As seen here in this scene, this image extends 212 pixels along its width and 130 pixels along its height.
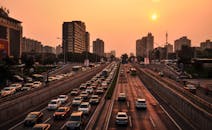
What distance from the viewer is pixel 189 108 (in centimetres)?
3659

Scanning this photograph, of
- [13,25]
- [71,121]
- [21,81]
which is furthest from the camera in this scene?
[13,25]

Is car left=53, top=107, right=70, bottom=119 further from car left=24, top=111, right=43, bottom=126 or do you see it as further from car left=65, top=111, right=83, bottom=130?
car left=65, top=111, right=83, bottom=130

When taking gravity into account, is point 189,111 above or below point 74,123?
above

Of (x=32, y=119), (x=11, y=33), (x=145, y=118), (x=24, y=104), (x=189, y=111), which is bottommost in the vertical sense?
(x=145, y=118)

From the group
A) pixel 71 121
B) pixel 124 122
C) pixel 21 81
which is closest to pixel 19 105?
pixel 71 121

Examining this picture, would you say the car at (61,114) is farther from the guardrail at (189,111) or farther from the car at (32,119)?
the guardrail at (189,111)

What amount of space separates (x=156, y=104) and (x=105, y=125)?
20.2m

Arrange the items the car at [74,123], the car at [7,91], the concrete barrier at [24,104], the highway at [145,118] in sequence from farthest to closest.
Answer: the car at [7,91], the concrete barrier at [24,104], the highway at [145,118], the car at [74,123]

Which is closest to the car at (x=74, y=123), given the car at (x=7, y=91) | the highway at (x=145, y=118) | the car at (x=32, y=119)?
the highway at (x=145, y=118)

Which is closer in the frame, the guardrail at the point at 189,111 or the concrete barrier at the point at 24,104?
the guardrail at the point at 189,111

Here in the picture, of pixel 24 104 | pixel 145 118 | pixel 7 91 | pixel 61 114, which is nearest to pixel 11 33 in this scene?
pixel 7 91

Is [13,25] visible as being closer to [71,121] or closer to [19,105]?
[19,105]

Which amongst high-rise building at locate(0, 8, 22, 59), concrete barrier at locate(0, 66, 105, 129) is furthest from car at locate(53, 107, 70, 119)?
high-rise building at locate(0, 8, 22, 59)

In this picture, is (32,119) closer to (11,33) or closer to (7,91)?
(7,91)
